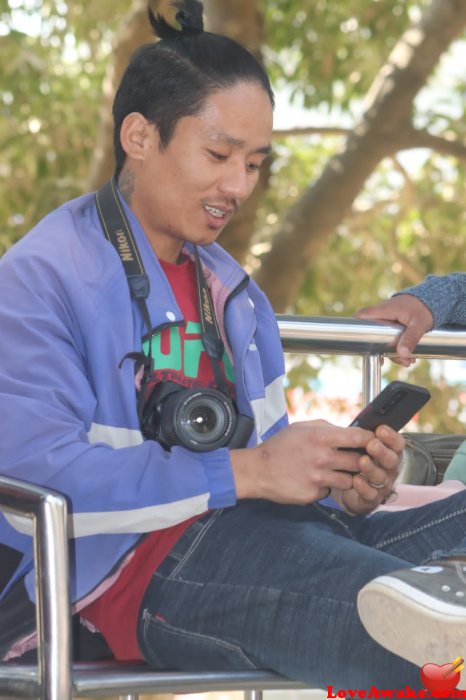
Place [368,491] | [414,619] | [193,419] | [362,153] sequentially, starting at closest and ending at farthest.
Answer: [414,619], [193,419], [368,491], [362,153]

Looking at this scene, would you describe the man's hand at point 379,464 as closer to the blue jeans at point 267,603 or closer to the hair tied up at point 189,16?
the blue jeans at point 267,603

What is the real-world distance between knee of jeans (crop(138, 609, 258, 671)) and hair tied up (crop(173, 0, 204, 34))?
1114mm

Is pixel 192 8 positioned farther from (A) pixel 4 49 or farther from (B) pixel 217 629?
(A) pixel 4 49

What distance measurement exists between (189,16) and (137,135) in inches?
10.3

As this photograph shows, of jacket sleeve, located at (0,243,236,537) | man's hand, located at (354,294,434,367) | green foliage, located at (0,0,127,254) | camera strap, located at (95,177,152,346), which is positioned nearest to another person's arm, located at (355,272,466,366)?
man's hand, located at (354,294,434,367)

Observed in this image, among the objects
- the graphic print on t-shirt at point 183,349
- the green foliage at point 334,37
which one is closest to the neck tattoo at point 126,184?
the graphic print on t-shirt at point 183,349

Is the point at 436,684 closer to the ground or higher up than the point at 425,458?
closer to the ground

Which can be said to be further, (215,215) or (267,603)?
(215,215)

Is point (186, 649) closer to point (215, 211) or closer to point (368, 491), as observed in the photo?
point (368, 491)

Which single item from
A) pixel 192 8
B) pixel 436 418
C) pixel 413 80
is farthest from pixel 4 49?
pixel 192 8

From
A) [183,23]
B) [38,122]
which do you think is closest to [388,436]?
[183,23]

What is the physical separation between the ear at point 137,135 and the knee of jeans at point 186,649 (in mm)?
886

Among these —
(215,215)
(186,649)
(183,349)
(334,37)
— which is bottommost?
(186,649)

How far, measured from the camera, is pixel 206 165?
252 centimetres
